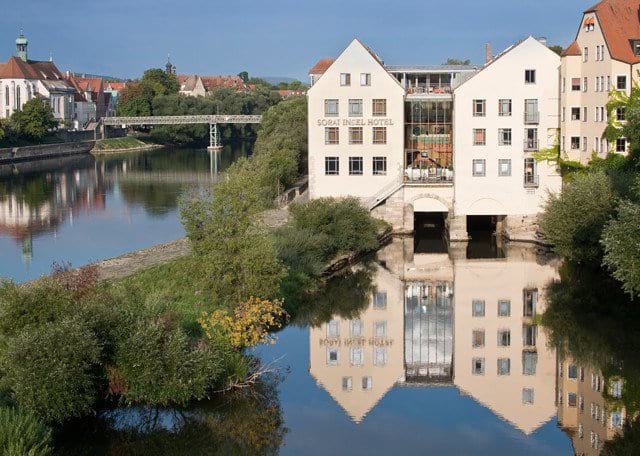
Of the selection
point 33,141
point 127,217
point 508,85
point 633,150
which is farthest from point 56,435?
point 33,141

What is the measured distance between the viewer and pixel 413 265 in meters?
34.9

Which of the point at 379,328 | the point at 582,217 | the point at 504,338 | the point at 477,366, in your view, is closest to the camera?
the point at 477,366

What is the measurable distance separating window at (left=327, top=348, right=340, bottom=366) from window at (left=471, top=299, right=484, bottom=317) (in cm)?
580

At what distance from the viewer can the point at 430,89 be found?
137 feet

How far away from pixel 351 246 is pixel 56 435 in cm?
1887

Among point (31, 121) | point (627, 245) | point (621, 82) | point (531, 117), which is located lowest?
point (627, 245)

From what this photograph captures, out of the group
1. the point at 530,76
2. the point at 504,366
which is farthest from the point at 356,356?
the point at 530,76

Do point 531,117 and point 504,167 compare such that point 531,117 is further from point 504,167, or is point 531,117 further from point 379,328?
point 379,328

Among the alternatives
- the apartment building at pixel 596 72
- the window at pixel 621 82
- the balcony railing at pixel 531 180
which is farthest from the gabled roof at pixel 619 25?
the balcony railing at pixel 531 180

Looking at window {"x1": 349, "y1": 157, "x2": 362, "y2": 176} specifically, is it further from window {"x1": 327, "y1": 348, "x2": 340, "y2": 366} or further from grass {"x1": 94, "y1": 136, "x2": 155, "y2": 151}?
grass {"x1": 94, "y1": 136, "x2": 155, "y2": 151}

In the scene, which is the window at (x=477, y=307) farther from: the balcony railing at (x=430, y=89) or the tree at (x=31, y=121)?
the tree at (x=31, y=121)

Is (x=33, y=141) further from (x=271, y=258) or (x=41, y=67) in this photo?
(x=271, y=258)

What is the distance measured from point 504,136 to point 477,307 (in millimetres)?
12815

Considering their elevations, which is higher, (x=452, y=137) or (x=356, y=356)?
(x=452, y=137)
